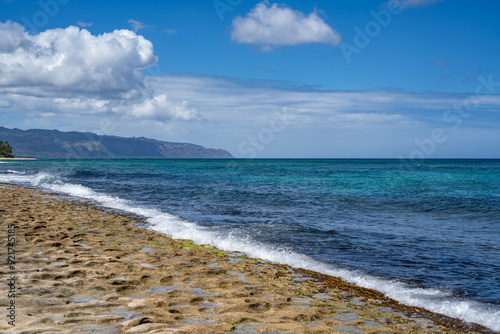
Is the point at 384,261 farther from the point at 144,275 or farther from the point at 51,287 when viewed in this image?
the point at 51,287

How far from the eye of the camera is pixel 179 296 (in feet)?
22.5

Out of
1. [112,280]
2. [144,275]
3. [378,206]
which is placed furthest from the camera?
[378,206]

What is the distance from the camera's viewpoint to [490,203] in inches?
944

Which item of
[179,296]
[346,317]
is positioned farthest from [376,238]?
[179,296]

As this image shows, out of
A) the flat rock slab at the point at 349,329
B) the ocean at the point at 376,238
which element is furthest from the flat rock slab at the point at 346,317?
the ocean at the point at 376,238

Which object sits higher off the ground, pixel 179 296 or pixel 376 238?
pixel 179 296

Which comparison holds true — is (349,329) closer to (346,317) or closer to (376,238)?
(346,317)

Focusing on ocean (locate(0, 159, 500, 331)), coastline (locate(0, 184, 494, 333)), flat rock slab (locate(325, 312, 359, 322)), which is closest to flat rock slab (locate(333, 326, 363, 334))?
coastline (locate(0, 184, 494, 333))

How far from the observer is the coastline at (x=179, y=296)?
219 inches

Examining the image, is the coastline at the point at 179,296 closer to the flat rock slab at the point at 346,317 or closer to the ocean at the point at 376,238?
the flat rock slab at the point at 346,317

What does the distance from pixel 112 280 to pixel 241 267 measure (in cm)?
324

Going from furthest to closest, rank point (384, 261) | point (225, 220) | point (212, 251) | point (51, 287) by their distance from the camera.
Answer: point (225, 220) → point (212, 251) → point (384, 261) → point (51, 287)

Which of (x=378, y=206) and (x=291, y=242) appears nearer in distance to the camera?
(x=291, y=242)

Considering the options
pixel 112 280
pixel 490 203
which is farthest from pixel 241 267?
pixel 490 203
